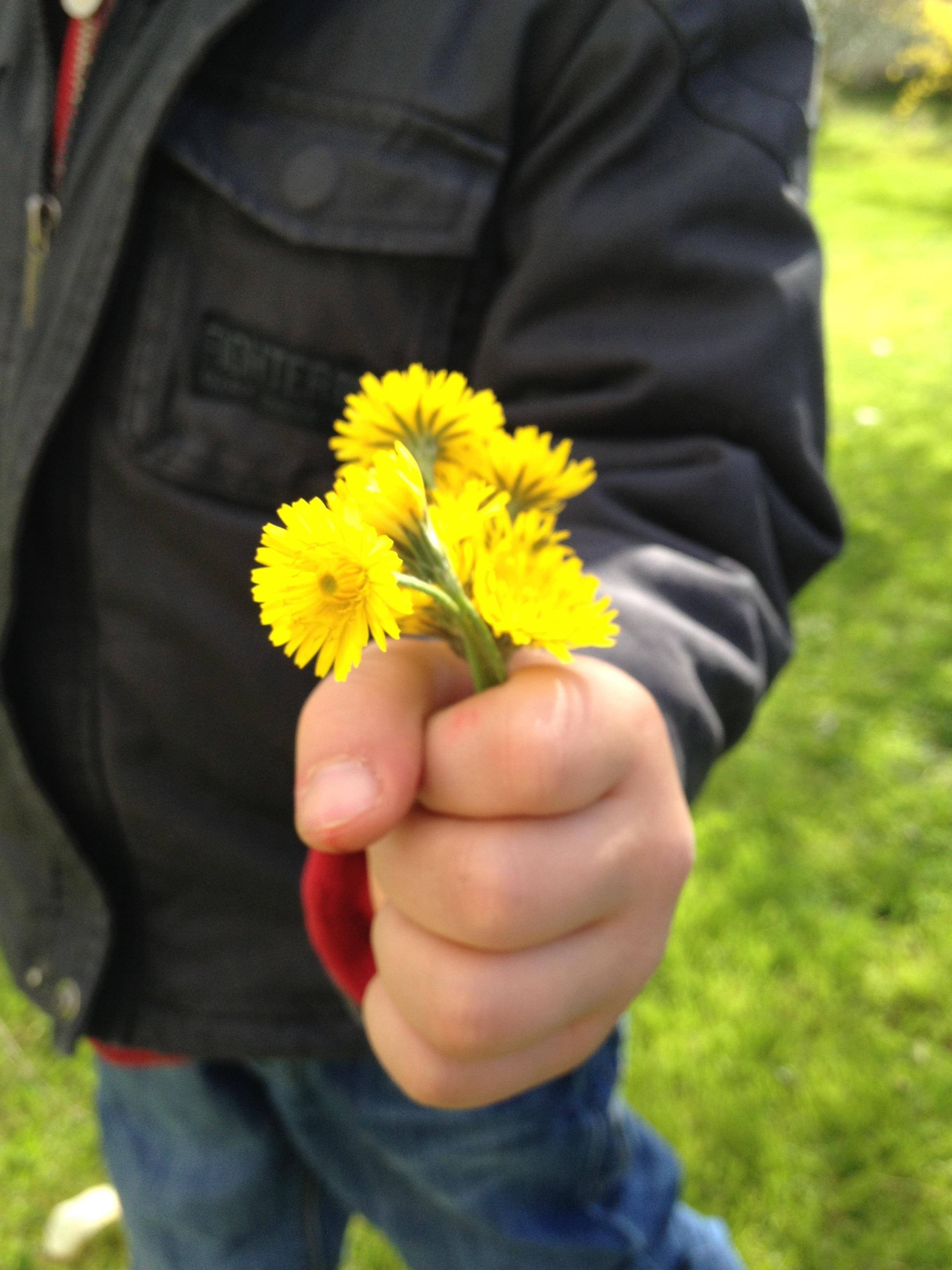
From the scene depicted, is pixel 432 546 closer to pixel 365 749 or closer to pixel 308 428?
pixel 365 749

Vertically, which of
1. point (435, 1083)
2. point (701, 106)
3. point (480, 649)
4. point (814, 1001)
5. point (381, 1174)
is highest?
point (701, 106)

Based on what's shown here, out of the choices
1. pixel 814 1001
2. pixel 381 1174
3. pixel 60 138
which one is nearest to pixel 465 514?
pixel 60 138

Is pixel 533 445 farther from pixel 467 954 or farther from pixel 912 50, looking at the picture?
Answer: pixel 912 50

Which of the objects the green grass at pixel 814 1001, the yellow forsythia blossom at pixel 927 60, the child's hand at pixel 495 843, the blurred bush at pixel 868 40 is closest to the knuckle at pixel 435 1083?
the child's hand at pixel 495 843

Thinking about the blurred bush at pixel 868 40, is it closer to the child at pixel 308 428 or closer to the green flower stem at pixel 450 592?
the child at pixel 308 428

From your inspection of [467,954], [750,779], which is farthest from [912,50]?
[467,954]

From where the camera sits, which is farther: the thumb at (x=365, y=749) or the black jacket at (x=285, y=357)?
the black jacket at (x=285, y=357)
